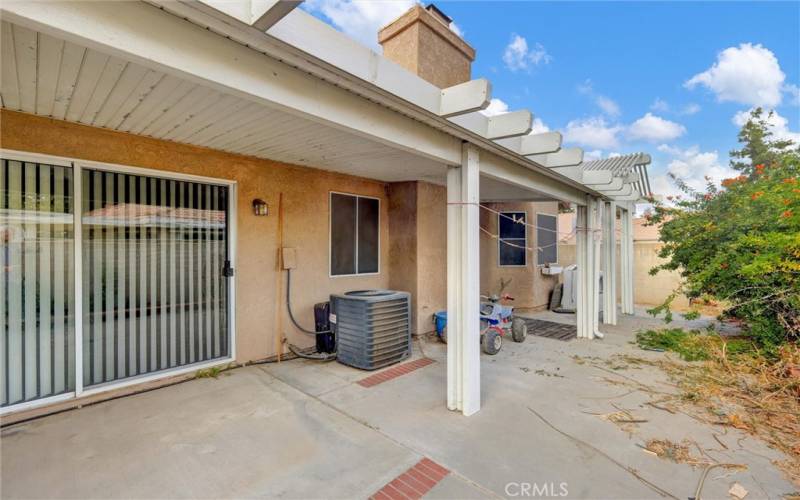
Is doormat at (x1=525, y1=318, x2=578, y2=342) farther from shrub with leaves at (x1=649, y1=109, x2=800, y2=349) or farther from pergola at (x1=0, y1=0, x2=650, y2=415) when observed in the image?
pergola at (x1=0, y1=0, x2=650, y2=415)

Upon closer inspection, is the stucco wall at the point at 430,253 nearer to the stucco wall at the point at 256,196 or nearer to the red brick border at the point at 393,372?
the stucco wall at the point at 256,196

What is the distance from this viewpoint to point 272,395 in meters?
3.58

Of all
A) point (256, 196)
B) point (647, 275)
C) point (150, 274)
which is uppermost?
point (256, 196)

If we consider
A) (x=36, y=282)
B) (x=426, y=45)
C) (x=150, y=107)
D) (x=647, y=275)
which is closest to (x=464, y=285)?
(x=150, y=107)

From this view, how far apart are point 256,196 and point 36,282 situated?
218 centimetres

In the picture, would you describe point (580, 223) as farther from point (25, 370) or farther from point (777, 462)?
point (25, 370)

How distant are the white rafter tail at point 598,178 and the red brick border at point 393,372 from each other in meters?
3.72

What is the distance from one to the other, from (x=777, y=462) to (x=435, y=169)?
427 cm

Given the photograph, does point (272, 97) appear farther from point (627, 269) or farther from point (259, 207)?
point (627, 269)

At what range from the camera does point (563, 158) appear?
13.7ft

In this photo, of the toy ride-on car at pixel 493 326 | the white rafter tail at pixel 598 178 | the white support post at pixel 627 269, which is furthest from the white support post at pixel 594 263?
the white support post at pixel 627 269

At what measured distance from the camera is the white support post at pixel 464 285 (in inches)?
130

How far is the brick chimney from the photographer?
211 inches

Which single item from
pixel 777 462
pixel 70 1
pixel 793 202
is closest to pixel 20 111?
pixel 70 1
